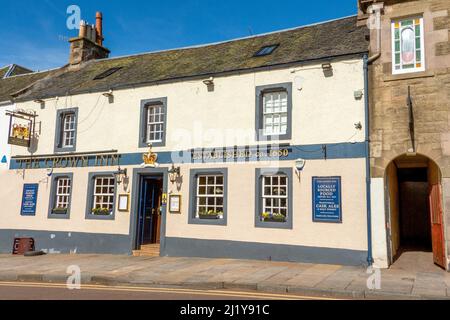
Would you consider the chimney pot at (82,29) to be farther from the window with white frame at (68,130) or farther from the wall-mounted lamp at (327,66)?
the wall-mounted lamp at (327,66)

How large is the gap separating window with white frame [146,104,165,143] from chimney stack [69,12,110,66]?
7650mm

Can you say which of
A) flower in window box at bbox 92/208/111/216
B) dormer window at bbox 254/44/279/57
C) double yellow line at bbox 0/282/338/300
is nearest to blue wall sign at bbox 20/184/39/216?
flower in window box at bbox 92/208/111/216

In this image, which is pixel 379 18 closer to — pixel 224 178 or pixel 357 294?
pixel 224 178

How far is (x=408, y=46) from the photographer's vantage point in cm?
1102

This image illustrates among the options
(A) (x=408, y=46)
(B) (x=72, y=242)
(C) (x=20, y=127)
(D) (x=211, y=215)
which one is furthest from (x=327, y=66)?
(C) (x=20, y=127)

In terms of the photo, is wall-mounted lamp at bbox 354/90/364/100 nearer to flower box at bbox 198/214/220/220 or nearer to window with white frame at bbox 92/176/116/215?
flower box at bbox 198/214/220/220

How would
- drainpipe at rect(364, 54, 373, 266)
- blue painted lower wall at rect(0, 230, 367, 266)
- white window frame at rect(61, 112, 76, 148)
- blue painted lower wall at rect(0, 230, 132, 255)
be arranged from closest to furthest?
drainpipe at rect(364, 54, 373, 266)
blue painted lower wall at rect(0, 230, 367, 266)
blue painted lower wall at rect(0, 230, 132, 255)
white window frame at rect(61, 112, 76, 148)

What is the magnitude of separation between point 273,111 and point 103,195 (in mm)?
7236

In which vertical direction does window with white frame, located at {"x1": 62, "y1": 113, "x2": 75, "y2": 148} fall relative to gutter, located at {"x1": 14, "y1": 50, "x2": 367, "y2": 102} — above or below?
below

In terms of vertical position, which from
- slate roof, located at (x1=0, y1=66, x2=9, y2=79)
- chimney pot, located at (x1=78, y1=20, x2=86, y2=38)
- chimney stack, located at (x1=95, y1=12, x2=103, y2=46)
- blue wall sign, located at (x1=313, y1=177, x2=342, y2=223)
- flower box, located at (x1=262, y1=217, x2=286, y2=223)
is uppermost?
chimney stack, located at (x1=95, y1=12, x2=103, y2=46)

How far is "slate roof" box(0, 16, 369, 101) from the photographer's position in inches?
505

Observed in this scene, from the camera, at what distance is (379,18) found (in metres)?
11.4

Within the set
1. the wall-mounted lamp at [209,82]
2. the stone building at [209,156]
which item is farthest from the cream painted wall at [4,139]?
the wall-mounted lamp at [209,82]

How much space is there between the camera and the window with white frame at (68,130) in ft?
52.6
